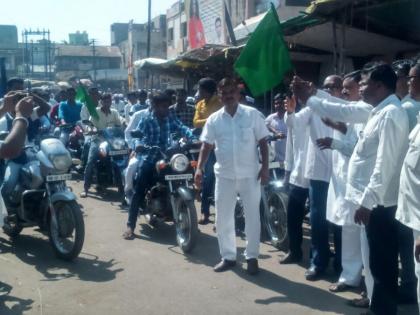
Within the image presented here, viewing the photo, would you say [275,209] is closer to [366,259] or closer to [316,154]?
[316,154]

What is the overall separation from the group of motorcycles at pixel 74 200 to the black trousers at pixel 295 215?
0.44 metres

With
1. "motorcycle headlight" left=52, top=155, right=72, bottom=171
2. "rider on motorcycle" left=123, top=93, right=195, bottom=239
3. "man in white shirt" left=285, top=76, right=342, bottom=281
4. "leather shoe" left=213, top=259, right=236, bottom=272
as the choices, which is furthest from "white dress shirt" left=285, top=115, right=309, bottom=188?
"motorcycle headlight" left=52, top=155, right=72, bottom=171

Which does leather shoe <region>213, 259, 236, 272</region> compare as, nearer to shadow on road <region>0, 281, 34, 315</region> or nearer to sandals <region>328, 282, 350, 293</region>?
sandals <region>328, 282, 350, 293</region>

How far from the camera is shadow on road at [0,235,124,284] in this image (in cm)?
545

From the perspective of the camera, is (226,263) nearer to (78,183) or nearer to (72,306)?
(72,306)

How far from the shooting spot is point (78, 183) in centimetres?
1134

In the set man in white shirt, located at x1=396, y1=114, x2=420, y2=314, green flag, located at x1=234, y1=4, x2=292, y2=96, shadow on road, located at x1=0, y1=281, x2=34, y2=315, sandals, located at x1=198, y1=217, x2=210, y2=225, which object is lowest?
shadow on road, located at x1=0, y1=281, x2=34, y2=315

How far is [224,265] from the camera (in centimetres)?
554

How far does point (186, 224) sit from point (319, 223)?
168 centimetres

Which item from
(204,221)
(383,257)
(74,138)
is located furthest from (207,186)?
(74,138)

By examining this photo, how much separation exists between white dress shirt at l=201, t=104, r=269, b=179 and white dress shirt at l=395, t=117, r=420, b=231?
2187 mm

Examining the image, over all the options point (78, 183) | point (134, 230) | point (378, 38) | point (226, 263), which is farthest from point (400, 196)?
point (78, 183)

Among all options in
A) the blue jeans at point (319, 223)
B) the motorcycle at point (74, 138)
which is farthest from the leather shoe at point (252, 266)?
the motorcycle at point (74, 138)

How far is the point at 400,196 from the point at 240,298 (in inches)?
77.7
